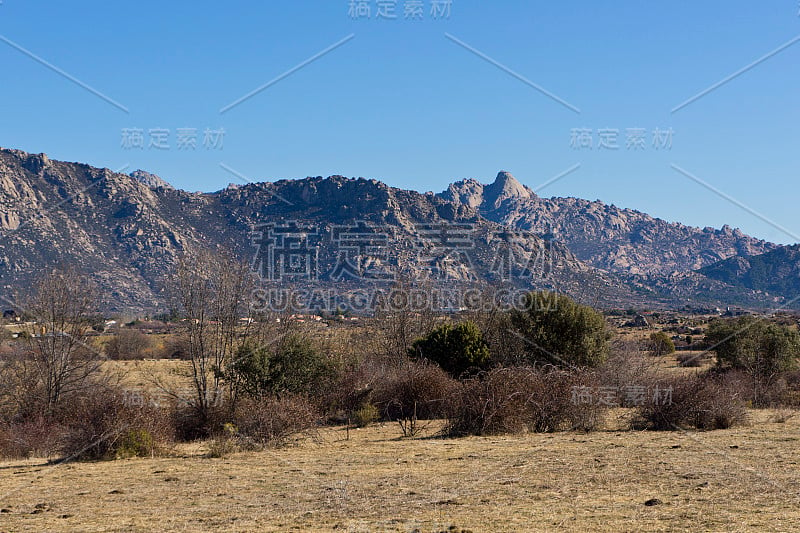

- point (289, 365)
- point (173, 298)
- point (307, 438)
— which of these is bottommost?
point (307, 438)

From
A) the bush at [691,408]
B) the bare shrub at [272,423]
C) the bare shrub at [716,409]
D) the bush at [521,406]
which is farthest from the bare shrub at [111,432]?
the bare shrub at [716,409]

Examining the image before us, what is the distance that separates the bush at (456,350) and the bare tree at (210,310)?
954cm

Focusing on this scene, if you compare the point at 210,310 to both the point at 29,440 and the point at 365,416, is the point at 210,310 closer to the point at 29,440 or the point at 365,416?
the point at 365,416

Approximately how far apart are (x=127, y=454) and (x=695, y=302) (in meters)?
142

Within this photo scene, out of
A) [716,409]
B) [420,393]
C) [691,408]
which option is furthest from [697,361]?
[420,393]

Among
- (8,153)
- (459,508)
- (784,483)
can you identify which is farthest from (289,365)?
(8,153)

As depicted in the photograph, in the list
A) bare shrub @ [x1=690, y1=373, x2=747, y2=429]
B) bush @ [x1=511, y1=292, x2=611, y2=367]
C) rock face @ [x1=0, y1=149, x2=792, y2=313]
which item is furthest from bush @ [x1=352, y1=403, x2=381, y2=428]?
rock face @ [x1=0, y1=149, x2=792, y2=313]

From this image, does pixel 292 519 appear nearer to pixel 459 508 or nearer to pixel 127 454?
pixel 459 508

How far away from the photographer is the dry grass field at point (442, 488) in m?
10.3

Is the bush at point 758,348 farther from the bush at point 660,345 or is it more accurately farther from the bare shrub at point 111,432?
the bare shrub at point 111,432

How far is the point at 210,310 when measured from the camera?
27.4 metres

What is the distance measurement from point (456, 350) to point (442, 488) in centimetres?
1975

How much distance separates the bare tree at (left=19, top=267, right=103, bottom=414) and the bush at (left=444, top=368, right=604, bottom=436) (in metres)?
16.4

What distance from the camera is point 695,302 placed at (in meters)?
141
